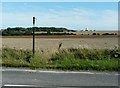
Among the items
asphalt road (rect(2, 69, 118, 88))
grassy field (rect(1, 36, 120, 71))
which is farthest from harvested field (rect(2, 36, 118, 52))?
asphalt road (rect(2, 69, 118, 88))

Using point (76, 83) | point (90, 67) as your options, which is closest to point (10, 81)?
point (76, 83)

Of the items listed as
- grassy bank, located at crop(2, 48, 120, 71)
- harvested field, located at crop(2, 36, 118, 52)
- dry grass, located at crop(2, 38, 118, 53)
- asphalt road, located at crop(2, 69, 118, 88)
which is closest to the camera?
asphalt road, located at crop(2, 69, 118, 88)

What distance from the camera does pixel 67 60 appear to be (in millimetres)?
13578

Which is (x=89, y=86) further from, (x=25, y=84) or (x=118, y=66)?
(x=118, y=66)

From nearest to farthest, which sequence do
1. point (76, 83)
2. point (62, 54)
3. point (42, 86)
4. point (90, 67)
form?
point (42, 86), point (76, 83), point (90, 67), point (62, 54)

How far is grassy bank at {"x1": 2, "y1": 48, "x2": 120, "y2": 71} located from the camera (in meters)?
12.1

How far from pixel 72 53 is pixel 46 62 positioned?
2.34 metres

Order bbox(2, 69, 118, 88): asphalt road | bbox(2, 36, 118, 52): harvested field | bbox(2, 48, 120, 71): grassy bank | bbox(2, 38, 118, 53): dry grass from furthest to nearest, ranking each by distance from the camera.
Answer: bbox(2, 36, 118, 52): harvested field
bbox(2, 38, 118, 53): dry grass
bbox(2, 48, 120, 71): grassy bank
bbox(2, 69, 118, 88): asphalt road

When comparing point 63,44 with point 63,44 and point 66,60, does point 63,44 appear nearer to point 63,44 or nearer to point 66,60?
point 63,44

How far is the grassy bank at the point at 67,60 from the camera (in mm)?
12088

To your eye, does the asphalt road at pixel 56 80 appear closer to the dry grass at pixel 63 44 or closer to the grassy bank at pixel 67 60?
the grassy bank at pixel 67 60

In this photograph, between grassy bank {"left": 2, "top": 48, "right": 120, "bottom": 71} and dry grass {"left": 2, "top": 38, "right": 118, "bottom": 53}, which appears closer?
grassy bank {"left": 2, "top": 48, "right": 120, "bottom": 71}

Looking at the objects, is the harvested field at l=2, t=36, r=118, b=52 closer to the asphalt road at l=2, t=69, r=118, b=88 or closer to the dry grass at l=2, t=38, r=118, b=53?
the dry grass at l=2, t=38, r=118, b=53

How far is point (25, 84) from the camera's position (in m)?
8.30
